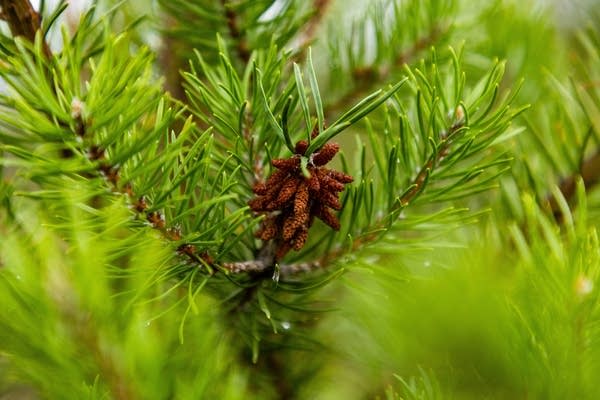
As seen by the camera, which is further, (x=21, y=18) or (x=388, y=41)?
(x=388, y=41)

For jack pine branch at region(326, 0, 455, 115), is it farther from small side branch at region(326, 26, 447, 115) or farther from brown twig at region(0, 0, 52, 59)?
brown twig at region(0, 0, 52, 59)

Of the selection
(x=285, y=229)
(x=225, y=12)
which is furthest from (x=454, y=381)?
(x=225, y=12)

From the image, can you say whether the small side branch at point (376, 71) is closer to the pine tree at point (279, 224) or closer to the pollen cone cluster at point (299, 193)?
the pine tree at point (279, 224)

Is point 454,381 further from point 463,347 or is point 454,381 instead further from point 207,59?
point 207,59

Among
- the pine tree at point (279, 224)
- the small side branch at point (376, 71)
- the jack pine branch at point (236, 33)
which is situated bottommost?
the pine tree at point (279, 224)

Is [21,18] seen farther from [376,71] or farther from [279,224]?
[376,71]

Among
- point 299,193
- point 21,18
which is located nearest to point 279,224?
point 299,193

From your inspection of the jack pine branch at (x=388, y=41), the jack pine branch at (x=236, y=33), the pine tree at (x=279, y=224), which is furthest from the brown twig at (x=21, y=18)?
the jack pine branch at (x=388, y=41)
